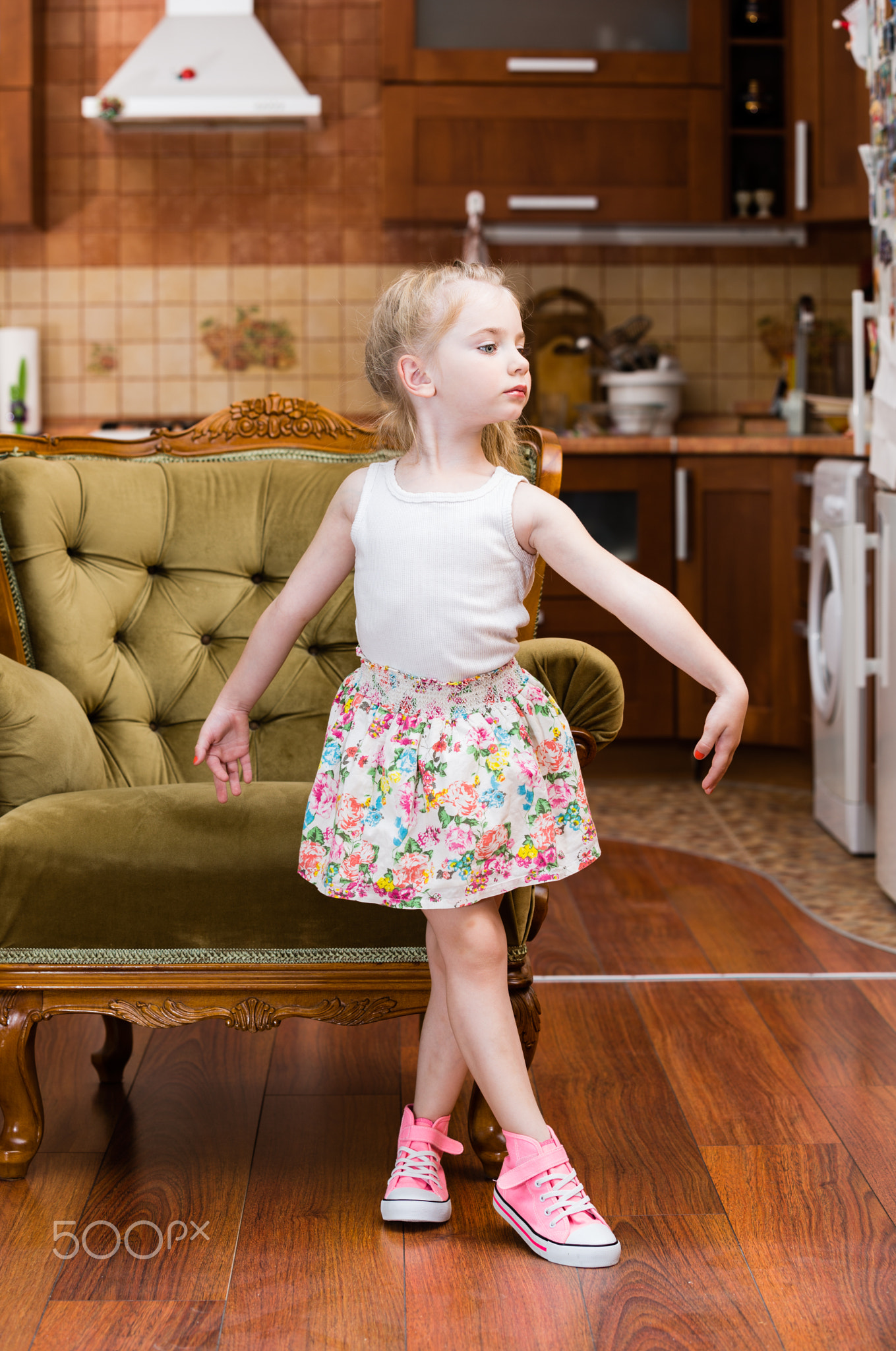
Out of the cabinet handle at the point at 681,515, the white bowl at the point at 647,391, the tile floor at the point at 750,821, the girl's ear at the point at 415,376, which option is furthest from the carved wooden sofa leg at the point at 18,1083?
the white bowl at the point at 647,391

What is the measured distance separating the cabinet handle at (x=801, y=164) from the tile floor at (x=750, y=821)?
147 centimetres

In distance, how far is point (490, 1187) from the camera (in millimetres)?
1600

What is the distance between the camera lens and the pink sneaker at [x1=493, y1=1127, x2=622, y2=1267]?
1423 millimetres

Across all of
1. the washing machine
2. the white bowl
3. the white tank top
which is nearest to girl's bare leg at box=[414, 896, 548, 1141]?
the white tank top

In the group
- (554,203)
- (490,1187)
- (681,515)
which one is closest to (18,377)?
(554,203)

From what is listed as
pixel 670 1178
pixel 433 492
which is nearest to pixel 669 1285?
pixel 670 1178

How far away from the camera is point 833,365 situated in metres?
3.90

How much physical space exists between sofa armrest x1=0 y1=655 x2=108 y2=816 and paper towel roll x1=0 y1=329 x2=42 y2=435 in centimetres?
256

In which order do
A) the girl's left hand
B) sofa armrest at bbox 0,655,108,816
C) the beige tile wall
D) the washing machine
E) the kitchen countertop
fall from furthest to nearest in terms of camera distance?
the beige tile wall → the kitchen countertop → the washing machine → sofa armrest at bbox 0,655,108,816 → the girl's left hand

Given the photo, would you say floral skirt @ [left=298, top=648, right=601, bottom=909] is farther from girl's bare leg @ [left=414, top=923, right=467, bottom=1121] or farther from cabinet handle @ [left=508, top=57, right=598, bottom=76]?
cabinet handle @ [left=508, top=57, right=598, bottom=76]

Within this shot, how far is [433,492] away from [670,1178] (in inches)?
32.1

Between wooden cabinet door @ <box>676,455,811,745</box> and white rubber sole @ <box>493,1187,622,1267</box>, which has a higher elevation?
wooden cabinet door @ <box>676,455,811,745</box>

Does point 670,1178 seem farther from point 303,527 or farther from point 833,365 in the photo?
point 833,365

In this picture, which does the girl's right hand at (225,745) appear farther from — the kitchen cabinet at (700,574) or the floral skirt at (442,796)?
the kitchen cabinet at (700,574)
